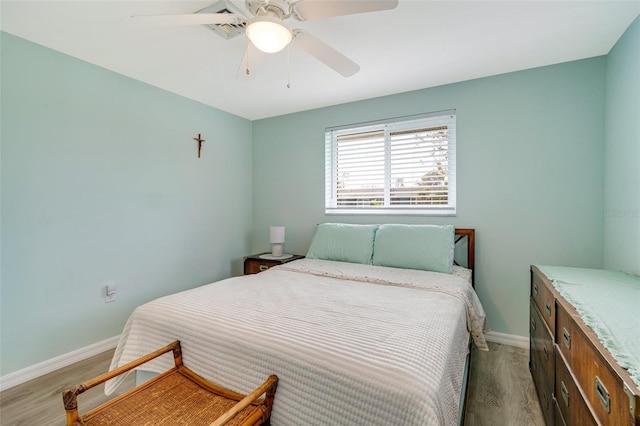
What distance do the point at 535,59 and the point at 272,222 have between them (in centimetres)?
310

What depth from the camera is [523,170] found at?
2.46 metres

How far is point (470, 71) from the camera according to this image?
2.47m

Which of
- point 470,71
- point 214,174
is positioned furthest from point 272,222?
point 470,71

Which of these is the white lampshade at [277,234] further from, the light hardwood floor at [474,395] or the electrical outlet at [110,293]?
the light hardwood floor at [474,395]

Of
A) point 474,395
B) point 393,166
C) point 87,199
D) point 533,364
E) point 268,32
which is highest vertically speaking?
point 268,32

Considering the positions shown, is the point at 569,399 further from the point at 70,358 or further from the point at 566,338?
the point at 70,358

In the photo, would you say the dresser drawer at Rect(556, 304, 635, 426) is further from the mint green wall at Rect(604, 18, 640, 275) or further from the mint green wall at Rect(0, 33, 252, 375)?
the mint green wall at Rect(0, 33, 252, 375)

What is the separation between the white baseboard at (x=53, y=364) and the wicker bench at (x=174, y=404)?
1.47 metres

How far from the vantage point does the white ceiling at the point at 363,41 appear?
5.59ft

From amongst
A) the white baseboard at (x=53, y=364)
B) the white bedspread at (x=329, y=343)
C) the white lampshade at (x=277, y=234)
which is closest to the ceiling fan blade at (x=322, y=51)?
the white bedspread at (x=329, y=343)

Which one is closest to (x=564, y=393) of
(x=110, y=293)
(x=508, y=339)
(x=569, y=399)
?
(x=569, y=399)

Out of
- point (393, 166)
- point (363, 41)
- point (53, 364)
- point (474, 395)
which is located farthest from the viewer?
point (393, 166)

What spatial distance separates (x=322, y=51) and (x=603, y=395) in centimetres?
180

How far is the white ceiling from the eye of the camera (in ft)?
5.59
